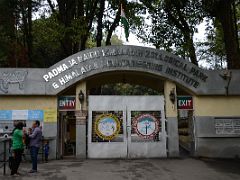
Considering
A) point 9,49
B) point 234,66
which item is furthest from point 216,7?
point 9,49

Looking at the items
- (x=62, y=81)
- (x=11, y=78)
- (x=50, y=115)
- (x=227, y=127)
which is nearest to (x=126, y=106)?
(x=62, y=81)

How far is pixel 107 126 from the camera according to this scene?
47.5 ft

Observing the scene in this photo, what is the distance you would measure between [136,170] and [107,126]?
3.41 m

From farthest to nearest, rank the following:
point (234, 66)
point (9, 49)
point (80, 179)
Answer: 1. point (9, 49)
2. point (234, 66)
3. point (80, 179)

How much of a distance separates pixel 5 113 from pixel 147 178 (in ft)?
22.5

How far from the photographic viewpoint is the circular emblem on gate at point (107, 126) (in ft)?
47.4

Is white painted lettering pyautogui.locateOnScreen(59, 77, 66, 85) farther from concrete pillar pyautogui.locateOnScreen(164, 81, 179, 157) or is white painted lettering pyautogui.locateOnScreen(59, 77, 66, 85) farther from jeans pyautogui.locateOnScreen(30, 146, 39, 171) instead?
concrete pillar pyautogui.locateOnScreen(164, 81, 179, 157)

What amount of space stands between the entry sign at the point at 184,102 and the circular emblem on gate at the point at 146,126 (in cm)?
119

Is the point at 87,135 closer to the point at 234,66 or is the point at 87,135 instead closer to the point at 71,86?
the point at 71,86

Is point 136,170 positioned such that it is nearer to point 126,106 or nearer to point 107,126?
point 107,126

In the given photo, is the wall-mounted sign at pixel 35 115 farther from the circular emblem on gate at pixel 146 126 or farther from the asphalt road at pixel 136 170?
the circular emblem on gate at pixel 146 126

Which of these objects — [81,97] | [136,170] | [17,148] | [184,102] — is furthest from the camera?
[184,102]

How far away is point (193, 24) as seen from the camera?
851 inches

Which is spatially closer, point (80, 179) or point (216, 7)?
point (80, 179)
